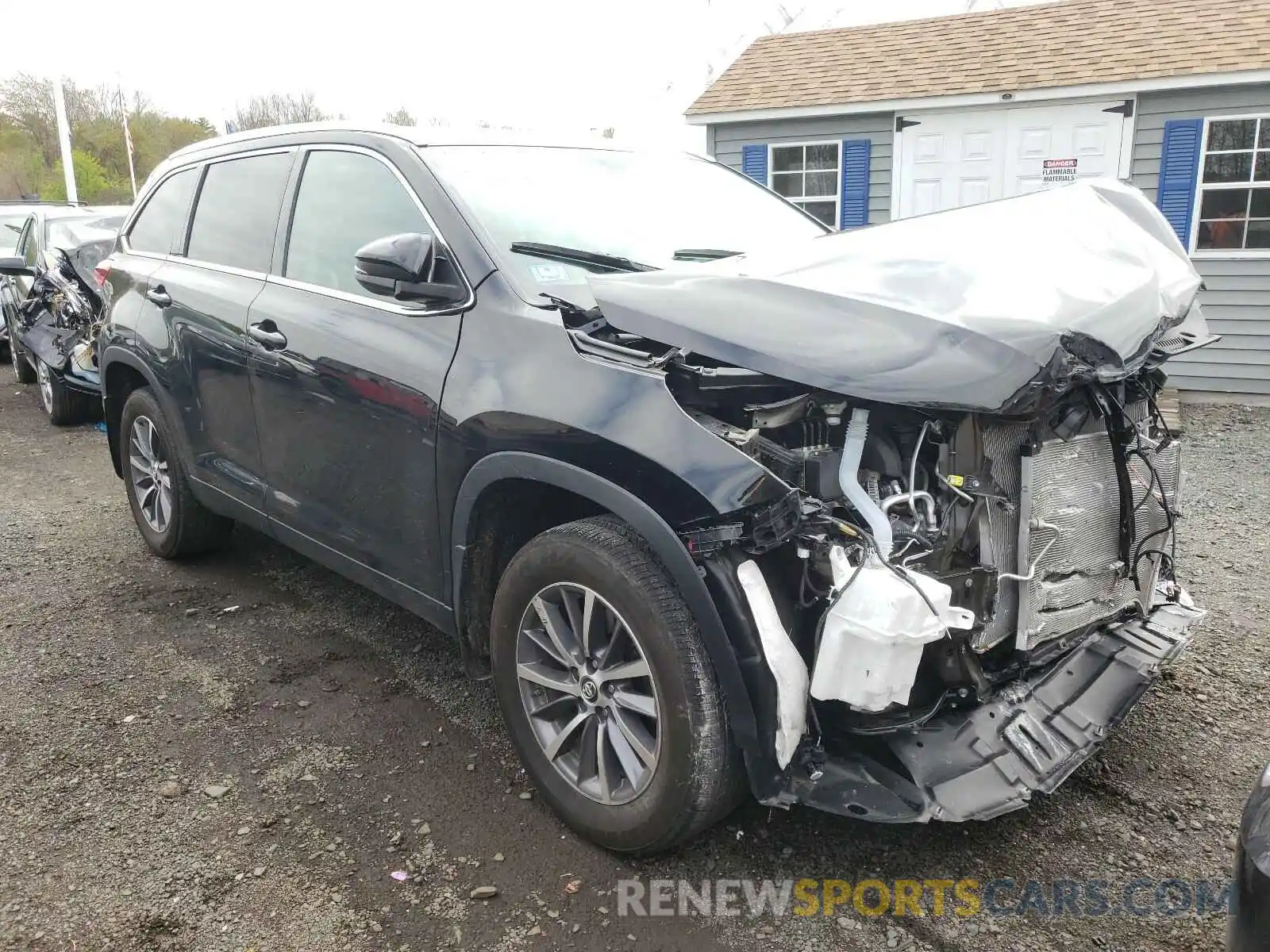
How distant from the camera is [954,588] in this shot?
90.6 inches

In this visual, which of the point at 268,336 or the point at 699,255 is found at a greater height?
the point at 699,255

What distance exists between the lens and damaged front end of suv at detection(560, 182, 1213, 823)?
7.13 feet

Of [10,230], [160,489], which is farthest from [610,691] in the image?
[10,230]

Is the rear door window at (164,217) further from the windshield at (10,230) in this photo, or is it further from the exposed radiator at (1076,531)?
the windshield at (10,230)

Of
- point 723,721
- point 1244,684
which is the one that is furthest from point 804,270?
point 1244,684

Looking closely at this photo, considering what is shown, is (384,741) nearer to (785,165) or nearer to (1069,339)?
(1069,339)

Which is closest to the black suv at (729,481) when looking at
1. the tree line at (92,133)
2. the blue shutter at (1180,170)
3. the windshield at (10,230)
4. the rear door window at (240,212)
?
the rear door window at (240,212)

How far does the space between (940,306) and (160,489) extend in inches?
158

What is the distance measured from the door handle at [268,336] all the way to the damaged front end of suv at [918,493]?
136cm

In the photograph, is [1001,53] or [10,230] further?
[10,230]

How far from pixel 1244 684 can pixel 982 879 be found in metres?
1.61

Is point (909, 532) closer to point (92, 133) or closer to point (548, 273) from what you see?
point (548, 273)

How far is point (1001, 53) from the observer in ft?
35.6

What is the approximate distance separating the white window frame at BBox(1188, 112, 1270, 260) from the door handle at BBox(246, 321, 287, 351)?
9.31m
